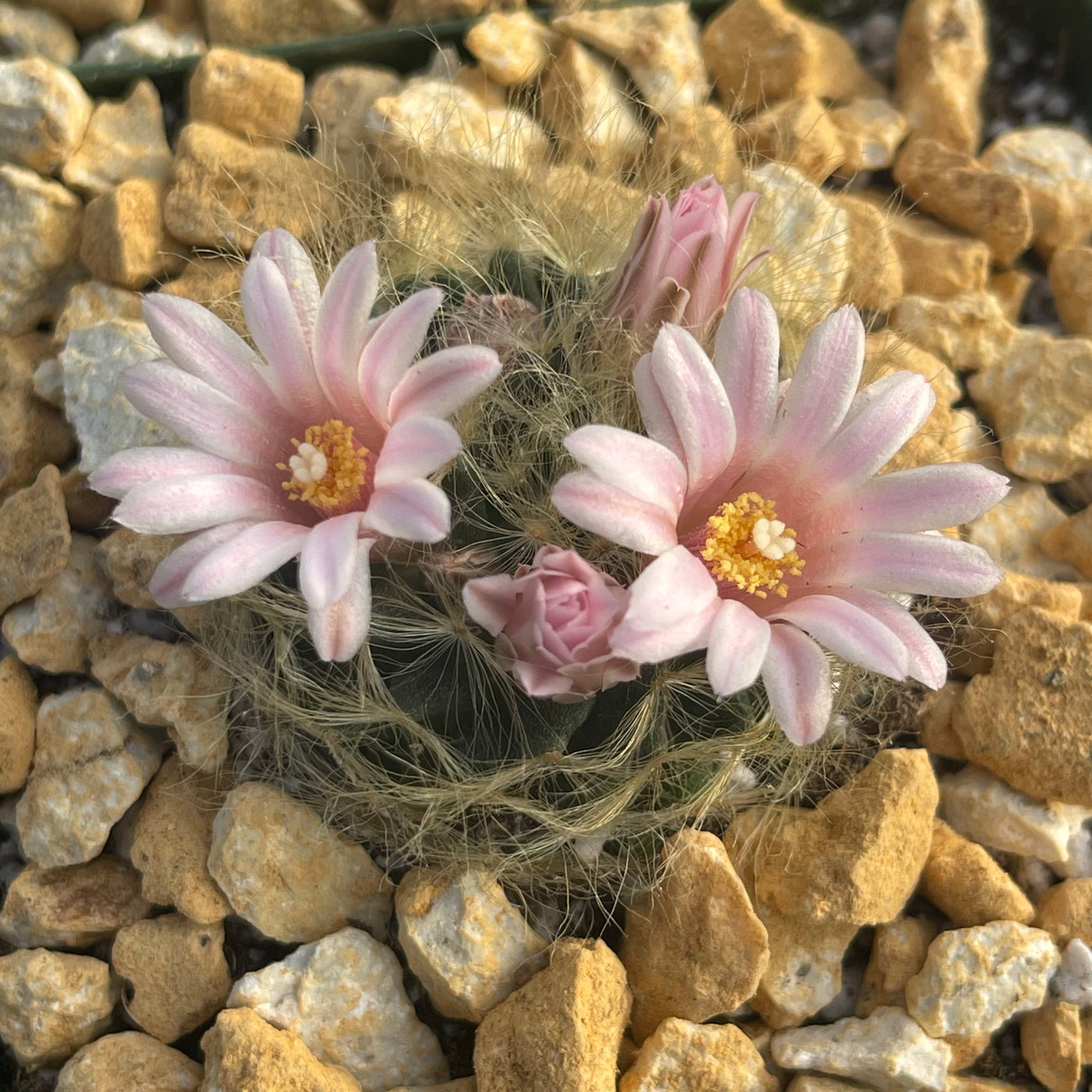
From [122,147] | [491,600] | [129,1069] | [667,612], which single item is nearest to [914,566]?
[667,612]

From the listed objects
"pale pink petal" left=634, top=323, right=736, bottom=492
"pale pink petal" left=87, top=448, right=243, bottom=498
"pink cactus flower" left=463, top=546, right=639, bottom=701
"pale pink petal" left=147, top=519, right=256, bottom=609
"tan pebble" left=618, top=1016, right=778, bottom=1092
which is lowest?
"tan pebble" left=618, top=1016, right=778, bottom=1092

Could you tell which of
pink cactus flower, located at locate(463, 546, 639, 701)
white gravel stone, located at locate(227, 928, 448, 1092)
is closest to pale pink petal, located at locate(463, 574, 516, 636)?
pink cactus flower, located at locate(463, 546, 639, 701)

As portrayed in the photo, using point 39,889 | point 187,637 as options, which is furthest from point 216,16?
point 39,889

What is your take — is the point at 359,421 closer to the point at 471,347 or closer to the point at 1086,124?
the point at 471,347

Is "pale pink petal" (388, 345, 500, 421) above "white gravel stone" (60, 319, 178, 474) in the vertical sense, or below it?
above

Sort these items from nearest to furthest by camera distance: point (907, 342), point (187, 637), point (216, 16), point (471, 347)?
point (471, 347) < point (187, 637) < point (907, 342) < point (216, 16)

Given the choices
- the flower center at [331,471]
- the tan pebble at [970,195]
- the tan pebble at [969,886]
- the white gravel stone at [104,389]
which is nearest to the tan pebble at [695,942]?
the tan pebble at [969,886]

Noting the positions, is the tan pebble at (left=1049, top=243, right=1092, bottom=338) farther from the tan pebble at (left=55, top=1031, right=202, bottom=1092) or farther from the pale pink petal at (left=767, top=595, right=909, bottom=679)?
the tan pebble at (left=55, top=1031, right=202, bottom=1092)
